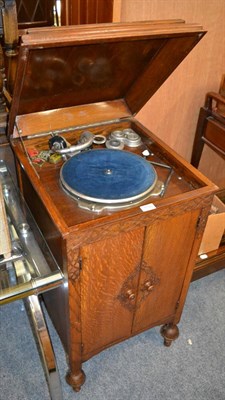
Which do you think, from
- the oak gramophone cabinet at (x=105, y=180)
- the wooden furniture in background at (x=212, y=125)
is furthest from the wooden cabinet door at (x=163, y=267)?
the wooden furniture in background at (x=212, y=125)

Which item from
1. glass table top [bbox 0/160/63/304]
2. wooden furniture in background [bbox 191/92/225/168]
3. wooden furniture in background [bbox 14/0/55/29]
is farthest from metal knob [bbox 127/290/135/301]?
wooden furniture in background [bbox 14/0/55/29]

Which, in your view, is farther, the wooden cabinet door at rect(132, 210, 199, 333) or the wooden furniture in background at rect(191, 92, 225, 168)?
the wooden furniture in background at rect(191, 92, 225, 168)

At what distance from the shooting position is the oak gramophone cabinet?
994mm

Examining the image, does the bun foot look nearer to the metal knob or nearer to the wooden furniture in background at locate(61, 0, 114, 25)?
the metal knob

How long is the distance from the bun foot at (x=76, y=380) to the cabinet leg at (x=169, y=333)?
377 mm

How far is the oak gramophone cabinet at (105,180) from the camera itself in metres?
0.99

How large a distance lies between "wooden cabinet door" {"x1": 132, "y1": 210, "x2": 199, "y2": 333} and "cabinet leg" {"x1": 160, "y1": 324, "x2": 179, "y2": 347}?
10 centimetres

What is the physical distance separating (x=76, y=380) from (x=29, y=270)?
54cm

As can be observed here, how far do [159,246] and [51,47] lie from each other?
0.64m

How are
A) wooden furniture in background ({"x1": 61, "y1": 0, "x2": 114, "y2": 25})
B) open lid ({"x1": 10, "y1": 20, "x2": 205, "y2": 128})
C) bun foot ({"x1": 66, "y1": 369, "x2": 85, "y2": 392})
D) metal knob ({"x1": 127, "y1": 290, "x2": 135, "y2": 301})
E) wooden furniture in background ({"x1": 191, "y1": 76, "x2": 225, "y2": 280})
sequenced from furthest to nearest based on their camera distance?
wooden furniture in background ({"x1": 191, "y1": 76, "x2": 225, "y2": 280}) → wooden furniture in background ({"x1": 61, "y1": 0, "x2": 114, "y2": 25}) → bun foot ({"x1": 66, "y1": 369, "x2": 85, "y2": 392}) → metal knob ({"x1": 127, "y1": 290, "x2": 135, "y2": 301}) → open lid ({"x1": 10, "y1": 20, "x2": 205, "y2": 128})

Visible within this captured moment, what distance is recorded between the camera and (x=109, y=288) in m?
1.16

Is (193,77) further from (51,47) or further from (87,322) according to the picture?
(87,322)

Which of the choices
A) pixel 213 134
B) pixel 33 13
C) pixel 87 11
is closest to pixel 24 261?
pixel 87 11

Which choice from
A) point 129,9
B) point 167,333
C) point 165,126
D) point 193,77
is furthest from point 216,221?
point 129,9
